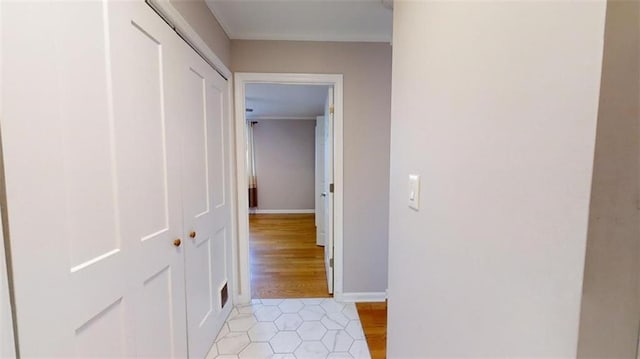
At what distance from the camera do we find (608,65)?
32 cm

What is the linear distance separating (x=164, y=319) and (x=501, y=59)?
1.49m

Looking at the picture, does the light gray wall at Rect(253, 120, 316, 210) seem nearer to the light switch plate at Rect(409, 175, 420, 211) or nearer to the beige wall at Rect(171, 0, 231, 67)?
the beige wall at Rect(171, 0, 231, 67)

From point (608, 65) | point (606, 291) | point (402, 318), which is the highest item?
point (608, 65)

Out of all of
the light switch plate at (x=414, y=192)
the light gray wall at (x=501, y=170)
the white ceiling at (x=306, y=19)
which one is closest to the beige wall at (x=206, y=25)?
the white ceiling at (x=306, y=19)

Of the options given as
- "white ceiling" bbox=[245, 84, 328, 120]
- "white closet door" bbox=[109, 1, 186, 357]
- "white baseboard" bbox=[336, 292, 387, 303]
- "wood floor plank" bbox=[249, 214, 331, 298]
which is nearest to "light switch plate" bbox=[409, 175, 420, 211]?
"white closet door" bbox=[109, 1, 186, 357]

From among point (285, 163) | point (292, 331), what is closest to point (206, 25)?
point (292, 331)

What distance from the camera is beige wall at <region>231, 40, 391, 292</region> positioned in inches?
83.4

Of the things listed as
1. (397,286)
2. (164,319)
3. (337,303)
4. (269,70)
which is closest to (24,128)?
(164,319)

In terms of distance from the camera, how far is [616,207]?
0.33 metres

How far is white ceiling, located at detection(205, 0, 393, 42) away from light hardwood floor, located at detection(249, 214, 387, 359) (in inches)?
84.7

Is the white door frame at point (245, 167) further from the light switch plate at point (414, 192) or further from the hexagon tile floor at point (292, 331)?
the light switch plate at point (414, 192)

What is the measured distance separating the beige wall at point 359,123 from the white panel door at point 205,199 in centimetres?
48

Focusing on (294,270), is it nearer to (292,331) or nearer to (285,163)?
(292,331)

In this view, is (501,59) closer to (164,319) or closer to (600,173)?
(600,173)
